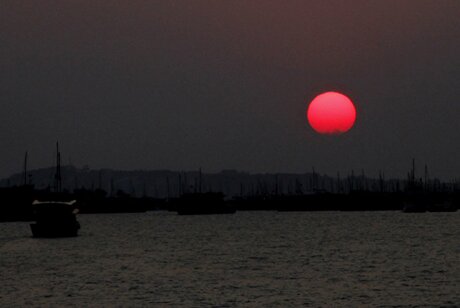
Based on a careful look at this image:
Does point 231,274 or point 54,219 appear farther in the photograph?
point 54,219

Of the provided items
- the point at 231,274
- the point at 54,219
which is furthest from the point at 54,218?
the point at 231,274

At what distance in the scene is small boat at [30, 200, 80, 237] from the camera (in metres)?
133

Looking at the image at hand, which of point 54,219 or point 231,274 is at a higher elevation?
point 54,219

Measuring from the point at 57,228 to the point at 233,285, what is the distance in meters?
67.2

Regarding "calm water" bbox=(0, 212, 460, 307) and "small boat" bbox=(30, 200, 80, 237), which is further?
"small boat" bbox=(30, 200, 80, 237)

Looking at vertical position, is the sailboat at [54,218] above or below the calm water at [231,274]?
above

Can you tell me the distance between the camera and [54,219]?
446ft

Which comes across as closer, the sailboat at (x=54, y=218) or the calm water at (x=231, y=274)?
the calm water at (x=231, y=274)

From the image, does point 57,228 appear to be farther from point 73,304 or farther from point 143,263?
point 73,304

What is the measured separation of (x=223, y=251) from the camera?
122 m

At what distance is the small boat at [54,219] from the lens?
133250mm

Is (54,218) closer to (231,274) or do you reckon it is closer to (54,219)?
(54,219)

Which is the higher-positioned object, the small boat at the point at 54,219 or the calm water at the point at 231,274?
the small boat at the point at 54,219

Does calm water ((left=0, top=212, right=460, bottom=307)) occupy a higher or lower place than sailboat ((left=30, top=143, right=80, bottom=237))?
lower
